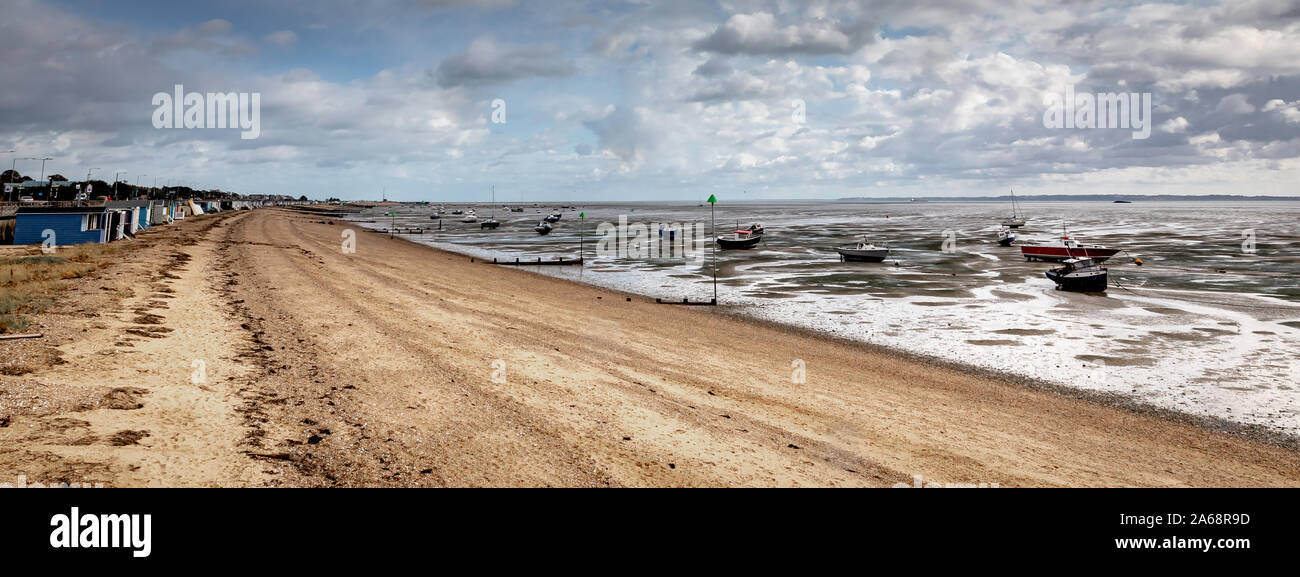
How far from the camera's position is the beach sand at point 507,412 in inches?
334

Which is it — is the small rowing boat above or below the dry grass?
above

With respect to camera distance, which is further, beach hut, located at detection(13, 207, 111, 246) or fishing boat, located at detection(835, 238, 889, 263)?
fishing boat, located at detection(835, 238, 889, 263)

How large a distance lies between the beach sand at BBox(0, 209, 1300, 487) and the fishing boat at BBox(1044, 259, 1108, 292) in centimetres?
2130

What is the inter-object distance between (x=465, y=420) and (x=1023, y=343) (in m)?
19.1

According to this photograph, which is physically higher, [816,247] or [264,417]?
[816,247]

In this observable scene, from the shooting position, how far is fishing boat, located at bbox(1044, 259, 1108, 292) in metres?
34.0

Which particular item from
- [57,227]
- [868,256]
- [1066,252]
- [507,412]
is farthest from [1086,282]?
[57,227]

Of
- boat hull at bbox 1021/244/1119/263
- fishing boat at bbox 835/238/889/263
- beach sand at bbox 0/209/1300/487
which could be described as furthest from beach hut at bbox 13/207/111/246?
boat hull at bbox 1021/244/1119/263

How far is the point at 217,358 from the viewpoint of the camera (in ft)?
43.0

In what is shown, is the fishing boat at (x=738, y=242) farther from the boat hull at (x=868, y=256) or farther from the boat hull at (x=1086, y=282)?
the boat hull at (x=1086, y=282)

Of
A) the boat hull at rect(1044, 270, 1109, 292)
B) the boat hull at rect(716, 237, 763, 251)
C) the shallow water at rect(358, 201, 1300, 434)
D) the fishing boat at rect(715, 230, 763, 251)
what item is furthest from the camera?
the fishing boat at rect(715, 230, 763, 251)

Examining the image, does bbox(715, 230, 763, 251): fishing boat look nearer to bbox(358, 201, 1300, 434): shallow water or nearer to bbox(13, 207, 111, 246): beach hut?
bbox(358, 201, 1300, 434): shallow water
